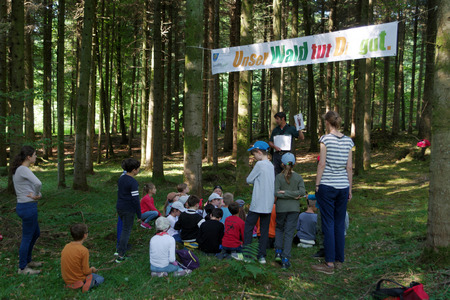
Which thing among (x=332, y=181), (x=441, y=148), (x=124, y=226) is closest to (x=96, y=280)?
(x=124, y=226)

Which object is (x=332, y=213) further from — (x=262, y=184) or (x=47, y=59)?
(x=47, y=59)

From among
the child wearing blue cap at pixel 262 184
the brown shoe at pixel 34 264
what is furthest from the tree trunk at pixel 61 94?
the child wearing blue cap at pixel 262 184

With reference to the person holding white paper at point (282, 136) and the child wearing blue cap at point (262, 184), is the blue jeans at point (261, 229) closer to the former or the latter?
the child wearing blue cap at point (262, 184)

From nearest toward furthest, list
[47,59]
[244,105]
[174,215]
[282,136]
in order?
[174,215], [282,136], [244,105], [47,59]

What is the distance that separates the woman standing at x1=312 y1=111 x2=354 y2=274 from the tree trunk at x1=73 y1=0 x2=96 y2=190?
9.25m

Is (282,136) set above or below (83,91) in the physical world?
below

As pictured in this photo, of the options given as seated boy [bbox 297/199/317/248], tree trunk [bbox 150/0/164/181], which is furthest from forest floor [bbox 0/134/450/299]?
tree trunk [bbox 150/0/164/181]

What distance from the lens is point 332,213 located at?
491cm

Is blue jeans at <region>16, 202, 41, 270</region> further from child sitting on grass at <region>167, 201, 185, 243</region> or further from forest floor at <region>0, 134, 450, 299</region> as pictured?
child sitting on grass at <region>167, 201, 185, 243</region>

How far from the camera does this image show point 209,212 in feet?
21.5

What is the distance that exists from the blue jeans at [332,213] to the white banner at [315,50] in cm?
362

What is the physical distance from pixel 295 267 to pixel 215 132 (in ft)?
36.1

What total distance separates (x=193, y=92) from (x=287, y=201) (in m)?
4.43

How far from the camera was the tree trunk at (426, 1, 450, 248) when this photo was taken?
14.2 ft
